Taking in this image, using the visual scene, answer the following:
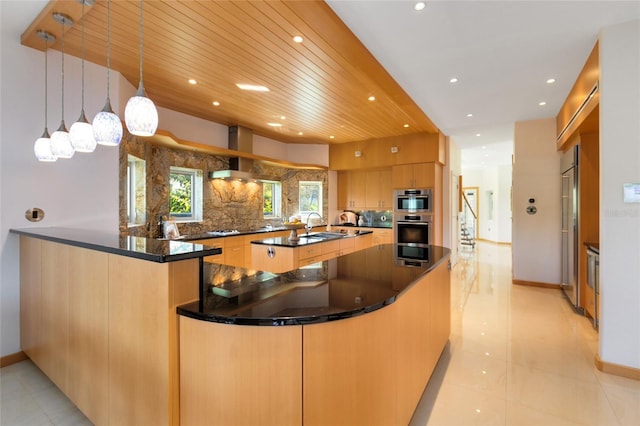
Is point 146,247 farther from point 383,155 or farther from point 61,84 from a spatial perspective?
point 383,155

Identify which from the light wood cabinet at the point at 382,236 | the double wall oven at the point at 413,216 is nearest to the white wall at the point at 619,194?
the double wall oven at the point at 413,216

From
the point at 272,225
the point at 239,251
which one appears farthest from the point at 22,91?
the point at 272,225

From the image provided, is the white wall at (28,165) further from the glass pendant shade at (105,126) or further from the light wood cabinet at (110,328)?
the glass pendant shade at (105,126)

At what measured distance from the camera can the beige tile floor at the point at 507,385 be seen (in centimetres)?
193

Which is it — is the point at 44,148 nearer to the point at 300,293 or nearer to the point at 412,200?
the point at 300,293

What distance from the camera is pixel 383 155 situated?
6.42m

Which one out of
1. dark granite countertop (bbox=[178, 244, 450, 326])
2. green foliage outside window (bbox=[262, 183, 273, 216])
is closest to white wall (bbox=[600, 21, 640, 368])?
dark granite countertop (bbox=[178, 244, 450, 326])

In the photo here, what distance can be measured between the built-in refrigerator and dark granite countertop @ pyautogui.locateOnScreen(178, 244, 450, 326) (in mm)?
3021

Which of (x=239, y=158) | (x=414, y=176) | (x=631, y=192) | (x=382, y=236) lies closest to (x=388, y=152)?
(x=414, y=176)

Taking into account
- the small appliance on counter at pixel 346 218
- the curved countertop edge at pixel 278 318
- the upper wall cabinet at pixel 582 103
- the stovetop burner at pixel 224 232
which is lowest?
the curved countertop edge at pixel 278 318

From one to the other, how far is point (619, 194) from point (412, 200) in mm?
3713

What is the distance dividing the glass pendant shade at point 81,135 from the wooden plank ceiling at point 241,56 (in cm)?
93

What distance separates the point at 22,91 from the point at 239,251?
3.22m

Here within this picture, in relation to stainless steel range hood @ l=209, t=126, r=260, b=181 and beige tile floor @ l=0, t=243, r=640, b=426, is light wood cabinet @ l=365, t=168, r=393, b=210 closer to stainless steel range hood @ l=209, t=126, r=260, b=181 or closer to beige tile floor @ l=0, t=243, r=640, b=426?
stainless steel range hood @ l=209, t=126, r=260, b=181
